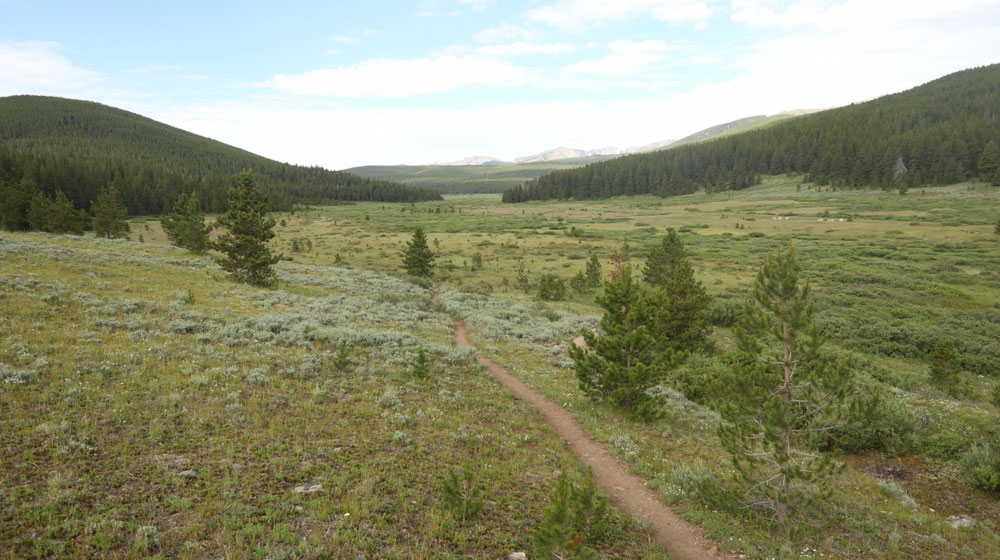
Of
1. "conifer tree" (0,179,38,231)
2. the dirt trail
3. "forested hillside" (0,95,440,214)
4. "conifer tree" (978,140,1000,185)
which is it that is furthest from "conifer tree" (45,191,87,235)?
"conifer tree" (978,140,1000,185)

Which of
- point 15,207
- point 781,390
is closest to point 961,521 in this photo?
point 781,390

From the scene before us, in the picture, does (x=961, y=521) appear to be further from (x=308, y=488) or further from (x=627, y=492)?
(x=308, y=488)

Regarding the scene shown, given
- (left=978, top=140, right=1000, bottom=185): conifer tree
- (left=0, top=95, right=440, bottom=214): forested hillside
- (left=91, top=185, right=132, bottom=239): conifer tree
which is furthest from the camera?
(left=978, top=140, right=1000, bottom=185): conifer tree

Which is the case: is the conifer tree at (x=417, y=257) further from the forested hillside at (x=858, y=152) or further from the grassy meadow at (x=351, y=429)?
the forested hillside at (x=858, y=152)

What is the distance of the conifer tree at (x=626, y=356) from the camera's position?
1526 cm

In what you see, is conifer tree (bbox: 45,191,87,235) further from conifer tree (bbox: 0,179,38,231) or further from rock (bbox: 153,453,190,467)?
rock (bbox: 153,453,190,467)

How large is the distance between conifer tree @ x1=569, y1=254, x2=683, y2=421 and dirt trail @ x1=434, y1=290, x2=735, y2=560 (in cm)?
201

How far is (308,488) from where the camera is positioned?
8.58 m

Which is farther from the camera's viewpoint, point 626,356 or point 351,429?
point 626,356

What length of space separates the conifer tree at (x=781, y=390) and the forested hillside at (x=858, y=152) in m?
142

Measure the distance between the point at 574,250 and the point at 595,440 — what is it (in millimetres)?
59901

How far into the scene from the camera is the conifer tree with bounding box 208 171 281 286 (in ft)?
104

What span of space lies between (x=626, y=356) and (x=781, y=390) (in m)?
6.32

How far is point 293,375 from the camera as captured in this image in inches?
567
